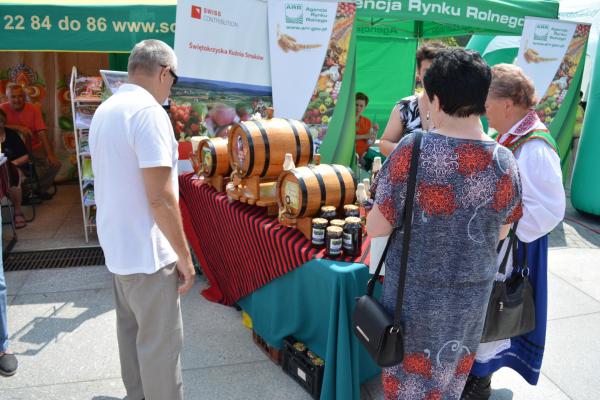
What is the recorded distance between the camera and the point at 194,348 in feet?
11.0

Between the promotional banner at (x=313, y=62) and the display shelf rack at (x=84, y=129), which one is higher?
the promotional banner at (x=313, y=62)

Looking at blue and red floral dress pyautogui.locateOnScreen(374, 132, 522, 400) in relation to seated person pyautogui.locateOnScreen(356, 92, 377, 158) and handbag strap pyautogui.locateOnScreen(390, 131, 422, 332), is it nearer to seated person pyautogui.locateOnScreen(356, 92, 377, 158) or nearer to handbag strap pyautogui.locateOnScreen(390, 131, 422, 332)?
handbag strap pyautogui.locateOnScreen(390, 131, 422, 332)

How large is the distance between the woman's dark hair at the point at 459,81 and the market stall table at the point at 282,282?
1076 mm

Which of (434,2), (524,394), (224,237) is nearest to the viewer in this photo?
(524,394)

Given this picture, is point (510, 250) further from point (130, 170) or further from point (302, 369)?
point (130, 170)

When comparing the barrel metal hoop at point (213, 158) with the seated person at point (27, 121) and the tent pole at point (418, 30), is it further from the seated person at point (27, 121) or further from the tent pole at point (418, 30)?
the tent pole at point (418, 30)

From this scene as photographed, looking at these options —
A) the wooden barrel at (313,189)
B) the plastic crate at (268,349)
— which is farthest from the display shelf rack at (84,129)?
the wooden barrel at (313,189)

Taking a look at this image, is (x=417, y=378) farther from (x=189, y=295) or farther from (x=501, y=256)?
(x=189, y=295)

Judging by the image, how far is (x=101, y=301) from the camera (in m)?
4.07

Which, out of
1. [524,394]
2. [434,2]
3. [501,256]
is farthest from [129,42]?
[524,394]

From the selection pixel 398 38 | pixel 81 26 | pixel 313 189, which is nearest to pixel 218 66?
pixel 81 26

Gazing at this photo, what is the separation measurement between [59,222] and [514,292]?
5.71 m

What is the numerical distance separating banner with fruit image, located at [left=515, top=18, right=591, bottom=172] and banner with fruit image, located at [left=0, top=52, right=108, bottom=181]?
259 inches

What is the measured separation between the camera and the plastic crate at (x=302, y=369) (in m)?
2.66
